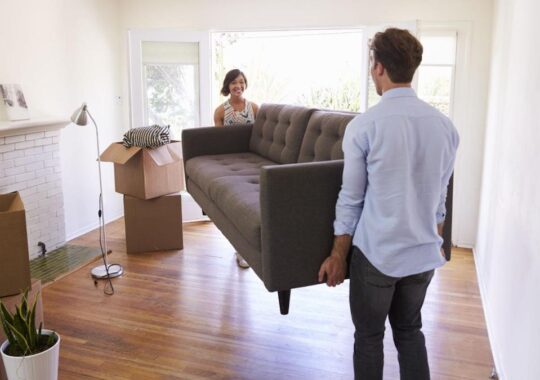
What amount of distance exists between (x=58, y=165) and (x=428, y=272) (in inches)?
130

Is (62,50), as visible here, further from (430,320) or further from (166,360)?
(430,320)

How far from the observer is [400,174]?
61.3 inches

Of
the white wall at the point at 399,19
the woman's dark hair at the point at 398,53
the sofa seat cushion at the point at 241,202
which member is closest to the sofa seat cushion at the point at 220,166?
the sofa seat cushion at the point at 241,202

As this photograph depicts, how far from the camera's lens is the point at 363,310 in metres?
1.72

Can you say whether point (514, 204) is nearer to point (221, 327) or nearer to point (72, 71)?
point (221, 327)

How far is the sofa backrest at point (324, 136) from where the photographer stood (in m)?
2.62

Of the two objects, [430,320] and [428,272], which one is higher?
[428,272]

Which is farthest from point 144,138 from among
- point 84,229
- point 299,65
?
point 299,65

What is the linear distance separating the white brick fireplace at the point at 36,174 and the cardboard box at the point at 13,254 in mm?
1280

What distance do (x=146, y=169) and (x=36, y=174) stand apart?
2.72 feet

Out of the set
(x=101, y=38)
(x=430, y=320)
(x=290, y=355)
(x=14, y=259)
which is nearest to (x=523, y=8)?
(x=430, y=320)

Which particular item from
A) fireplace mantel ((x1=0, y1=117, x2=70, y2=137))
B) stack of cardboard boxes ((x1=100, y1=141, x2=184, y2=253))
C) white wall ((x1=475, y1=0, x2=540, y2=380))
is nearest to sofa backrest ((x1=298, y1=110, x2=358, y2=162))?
white wall ((x1=475, y1=0, x2=540, y2=380))

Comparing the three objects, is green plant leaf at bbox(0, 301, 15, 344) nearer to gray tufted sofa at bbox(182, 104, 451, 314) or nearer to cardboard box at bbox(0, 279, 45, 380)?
cardboard box at bbox(0, 279, 45, 380)

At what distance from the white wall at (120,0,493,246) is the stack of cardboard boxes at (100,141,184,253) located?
4.54ft
